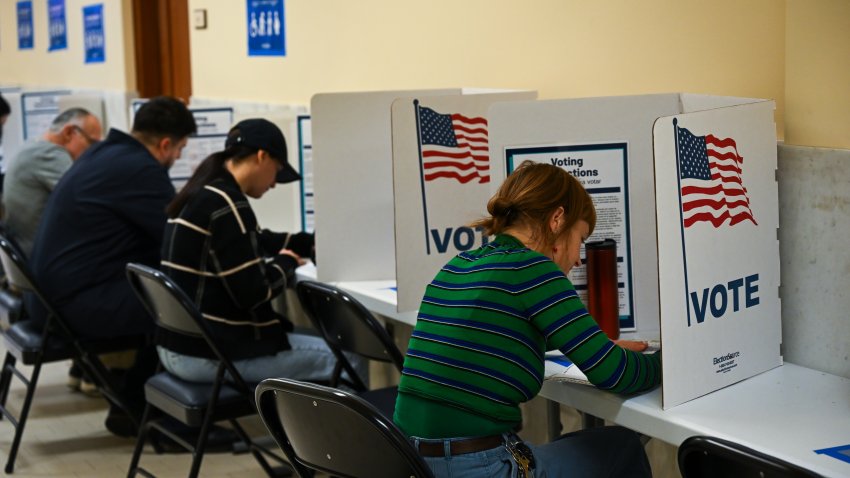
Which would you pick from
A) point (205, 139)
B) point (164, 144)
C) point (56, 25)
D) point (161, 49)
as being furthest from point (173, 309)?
point (56, 25)

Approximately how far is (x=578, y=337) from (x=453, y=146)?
0.99m

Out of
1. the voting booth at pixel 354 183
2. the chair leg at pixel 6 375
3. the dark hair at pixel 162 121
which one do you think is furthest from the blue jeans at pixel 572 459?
the chair leg at pixel 6 375

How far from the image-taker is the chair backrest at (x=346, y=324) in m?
2.57

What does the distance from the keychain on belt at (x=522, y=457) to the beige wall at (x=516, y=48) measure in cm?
103

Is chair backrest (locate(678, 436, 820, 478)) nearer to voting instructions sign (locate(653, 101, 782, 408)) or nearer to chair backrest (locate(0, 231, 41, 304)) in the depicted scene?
voting instructions sign (locate(653, 101, 782, 408))

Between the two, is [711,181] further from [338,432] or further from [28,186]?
[28,186]

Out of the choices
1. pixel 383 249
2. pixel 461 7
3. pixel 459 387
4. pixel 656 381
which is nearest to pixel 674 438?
pixel 656 381

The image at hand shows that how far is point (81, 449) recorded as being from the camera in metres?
3.93

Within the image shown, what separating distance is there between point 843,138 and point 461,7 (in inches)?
68.8

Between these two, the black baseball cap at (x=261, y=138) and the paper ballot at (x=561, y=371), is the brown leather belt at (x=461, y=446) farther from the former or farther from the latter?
the black baseball cap at (x=261, y=138)

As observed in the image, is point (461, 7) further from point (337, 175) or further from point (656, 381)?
point (656, 381)

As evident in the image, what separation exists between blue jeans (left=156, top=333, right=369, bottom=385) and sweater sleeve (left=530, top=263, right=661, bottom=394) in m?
1.34

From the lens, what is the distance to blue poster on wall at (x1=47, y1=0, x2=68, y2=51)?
7.57 m

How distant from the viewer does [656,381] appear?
2.00 m
